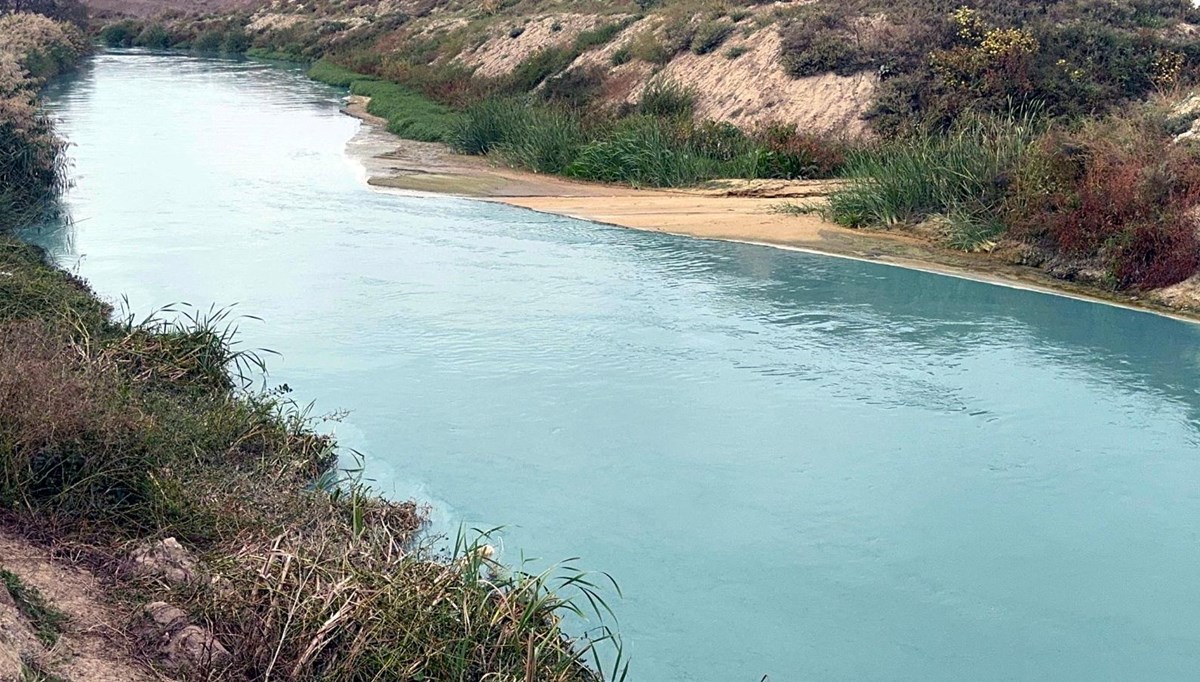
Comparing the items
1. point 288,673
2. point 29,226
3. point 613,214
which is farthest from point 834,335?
point 29,226

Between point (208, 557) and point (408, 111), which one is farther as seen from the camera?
point (408, 111)

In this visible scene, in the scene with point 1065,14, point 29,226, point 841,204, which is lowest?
point 29,226

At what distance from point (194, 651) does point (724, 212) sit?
523 inches

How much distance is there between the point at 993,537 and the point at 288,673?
14.7ft

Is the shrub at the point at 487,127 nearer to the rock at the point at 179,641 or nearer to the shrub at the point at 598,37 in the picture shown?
the shrub at the point at 598,37

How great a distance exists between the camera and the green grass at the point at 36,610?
529 cm

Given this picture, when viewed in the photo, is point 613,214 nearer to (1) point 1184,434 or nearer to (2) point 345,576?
(1) point 1184,434

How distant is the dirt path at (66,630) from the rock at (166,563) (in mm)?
220

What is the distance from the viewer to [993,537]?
8172 millimetres

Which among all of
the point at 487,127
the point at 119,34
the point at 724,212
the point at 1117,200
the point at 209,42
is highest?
the point at 1117,200

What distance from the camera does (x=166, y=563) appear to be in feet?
20.6

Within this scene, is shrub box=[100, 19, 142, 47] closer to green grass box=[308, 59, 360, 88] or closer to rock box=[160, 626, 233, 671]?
green grass box=[308, 59, 360, 88]

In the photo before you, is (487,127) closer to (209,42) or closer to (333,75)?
(333,75)

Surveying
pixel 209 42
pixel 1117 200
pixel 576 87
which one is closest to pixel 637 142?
pixel 576 87
